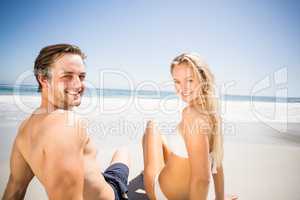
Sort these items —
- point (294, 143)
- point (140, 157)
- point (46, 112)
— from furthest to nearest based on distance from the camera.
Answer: point (294, 143) → point (140, 157) → point (46, 112)

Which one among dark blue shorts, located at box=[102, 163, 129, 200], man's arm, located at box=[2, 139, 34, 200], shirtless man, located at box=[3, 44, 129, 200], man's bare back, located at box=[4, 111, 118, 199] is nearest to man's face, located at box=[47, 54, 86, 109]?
shirtless man, located at box=[3, 44, 129, 200]

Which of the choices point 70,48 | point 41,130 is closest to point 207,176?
Result: point 41,130

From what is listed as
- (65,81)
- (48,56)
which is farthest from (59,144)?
(48,56)

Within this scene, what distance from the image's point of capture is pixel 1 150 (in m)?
2.58

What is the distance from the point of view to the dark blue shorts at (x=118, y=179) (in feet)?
5.07

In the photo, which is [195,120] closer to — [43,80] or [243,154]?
[43,80]

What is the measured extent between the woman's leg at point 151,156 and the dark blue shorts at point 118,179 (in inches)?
7.0

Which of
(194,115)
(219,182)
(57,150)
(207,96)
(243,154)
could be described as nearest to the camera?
(57,150)

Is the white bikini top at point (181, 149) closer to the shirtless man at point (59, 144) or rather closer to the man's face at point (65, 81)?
the shirtless man at point (59, 144)

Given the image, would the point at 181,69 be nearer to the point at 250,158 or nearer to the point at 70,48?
the point at 70,48

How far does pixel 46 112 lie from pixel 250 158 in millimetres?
2522

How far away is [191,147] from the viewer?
4.38 ft

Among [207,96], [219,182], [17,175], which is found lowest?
[219,182]

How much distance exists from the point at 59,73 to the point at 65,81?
0.06m
